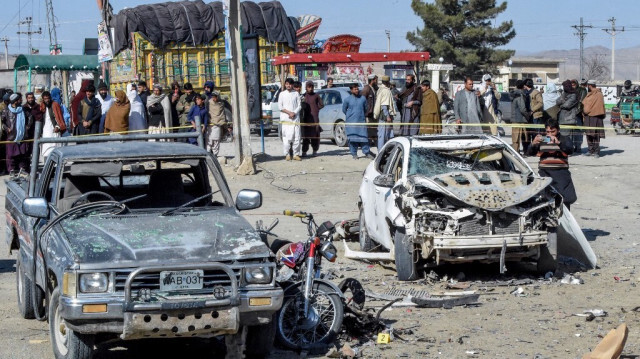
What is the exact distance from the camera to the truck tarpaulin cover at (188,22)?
115 ft

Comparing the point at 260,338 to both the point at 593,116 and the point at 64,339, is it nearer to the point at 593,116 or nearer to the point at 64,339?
the point at 64,339

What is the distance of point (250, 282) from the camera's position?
6.80 m

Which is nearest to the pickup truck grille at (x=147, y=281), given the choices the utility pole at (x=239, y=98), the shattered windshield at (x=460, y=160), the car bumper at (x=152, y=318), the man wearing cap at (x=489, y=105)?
the car bumper at (x=152, y=318)

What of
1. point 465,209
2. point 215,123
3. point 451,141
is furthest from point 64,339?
point 215,123

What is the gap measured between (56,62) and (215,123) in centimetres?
1118

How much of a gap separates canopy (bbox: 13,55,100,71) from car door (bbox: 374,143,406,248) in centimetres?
2087

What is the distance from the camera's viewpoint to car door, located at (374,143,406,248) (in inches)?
435

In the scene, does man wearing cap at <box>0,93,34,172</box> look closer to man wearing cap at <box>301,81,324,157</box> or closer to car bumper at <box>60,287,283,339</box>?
man wearing cap at <box>301,81,324,157</box>

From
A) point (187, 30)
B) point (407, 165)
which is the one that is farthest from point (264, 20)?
point (407, 165)

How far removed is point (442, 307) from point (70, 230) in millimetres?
3799

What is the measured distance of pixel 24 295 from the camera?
8.88 meters

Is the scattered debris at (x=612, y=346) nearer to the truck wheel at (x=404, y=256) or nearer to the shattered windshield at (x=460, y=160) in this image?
the truck wheel at (x=404, y=256)

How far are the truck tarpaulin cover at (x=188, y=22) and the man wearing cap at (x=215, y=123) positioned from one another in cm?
1431

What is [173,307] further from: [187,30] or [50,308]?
[187,30]
